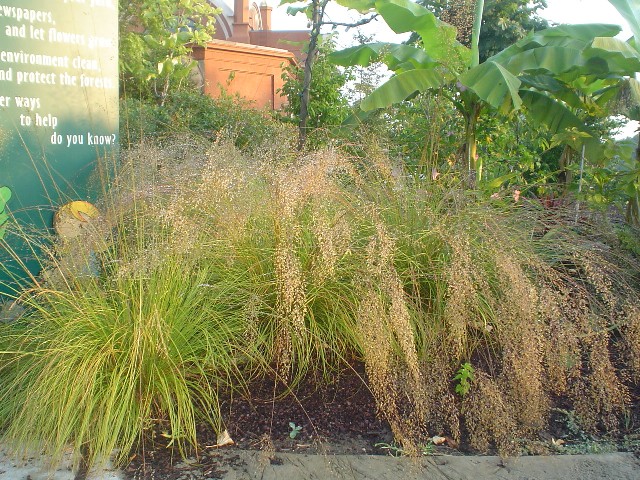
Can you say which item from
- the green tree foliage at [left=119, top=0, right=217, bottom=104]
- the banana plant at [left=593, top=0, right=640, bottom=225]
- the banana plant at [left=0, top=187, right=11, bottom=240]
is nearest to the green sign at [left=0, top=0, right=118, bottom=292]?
the banana plant at [left=0, top=187, right=11, bottom=240]

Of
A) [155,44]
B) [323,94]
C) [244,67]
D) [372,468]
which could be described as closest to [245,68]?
[244,67]

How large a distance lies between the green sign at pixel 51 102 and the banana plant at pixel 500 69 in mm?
2986

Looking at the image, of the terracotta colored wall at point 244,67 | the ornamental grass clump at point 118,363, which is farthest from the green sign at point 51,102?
the terracotta colored wall at point 244,67

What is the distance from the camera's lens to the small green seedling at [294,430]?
12.3ft

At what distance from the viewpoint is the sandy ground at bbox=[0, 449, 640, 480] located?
11.1 ft

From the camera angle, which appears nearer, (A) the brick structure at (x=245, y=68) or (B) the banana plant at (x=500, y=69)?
(B) the banana plant at (x=500, y=69)

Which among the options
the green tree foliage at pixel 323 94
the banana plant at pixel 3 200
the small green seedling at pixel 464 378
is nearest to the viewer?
the small green seedling at pixel 464 378

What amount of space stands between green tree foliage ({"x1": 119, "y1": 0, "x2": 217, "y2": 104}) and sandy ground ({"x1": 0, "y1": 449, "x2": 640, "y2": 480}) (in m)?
8.78

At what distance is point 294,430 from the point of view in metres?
3.78

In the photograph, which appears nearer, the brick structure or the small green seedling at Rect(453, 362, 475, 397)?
the small green seedling at Rect(453, 362, 475, 397)

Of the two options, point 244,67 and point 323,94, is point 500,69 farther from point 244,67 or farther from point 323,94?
point 244,67

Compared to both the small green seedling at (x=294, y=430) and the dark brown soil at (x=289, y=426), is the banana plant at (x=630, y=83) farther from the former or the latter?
the small green seedling at (x=294, y=430)

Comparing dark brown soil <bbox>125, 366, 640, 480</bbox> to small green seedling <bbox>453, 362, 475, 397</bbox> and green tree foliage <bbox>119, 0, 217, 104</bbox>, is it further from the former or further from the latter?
green tree foliage <bbox>119, 0, 217, 104</bbox>

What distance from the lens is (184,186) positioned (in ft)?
14.1
